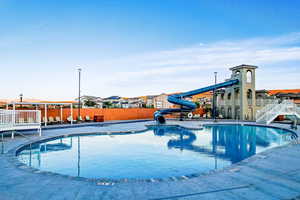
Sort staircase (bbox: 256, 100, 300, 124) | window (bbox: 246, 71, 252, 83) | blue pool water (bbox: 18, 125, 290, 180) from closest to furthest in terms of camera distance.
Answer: blue pool water (bbox: 18, 125, 290, 180)
staircase (bbox: 256, 100, 300, 124)
window (bbox: 246, 71, 252, 83)

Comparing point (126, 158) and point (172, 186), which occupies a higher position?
point (172, 186)

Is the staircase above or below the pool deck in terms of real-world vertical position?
above

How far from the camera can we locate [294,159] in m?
6.19

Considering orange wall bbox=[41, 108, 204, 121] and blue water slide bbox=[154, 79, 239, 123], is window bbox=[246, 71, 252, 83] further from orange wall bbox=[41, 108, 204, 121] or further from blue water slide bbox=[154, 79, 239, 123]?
orange wall bbox=[41, 108, 204, 121]

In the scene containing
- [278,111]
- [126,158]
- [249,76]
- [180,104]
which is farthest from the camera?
[249,76]

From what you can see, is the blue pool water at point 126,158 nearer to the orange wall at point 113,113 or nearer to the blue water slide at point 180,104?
the orange wall at point 113,113

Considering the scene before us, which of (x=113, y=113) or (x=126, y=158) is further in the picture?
(x=113, y=113)

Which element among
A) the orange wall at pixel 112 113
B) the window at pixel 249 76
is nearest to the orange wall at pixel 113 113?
the orange wall at pixel 112 113

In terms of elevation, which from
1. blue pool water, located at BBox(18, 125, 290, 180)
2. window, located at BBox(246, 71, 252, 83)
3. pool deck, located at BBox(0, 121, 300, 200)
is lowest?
blue pool water, located at BBox(18, 125, 290, 180)

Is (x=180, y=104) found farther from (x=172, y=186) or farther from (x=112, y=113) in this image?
(x=172, y=186)

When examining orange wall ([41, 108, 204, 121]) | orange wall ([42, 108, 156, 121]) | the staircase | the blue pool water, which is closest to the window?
the staircase

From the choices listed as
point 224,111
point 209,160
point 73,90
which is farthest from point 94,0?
point 224,111

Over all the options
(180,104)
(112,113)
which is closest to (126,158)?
(180,104)

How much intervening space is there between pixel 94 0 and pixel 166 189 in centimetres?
1378
